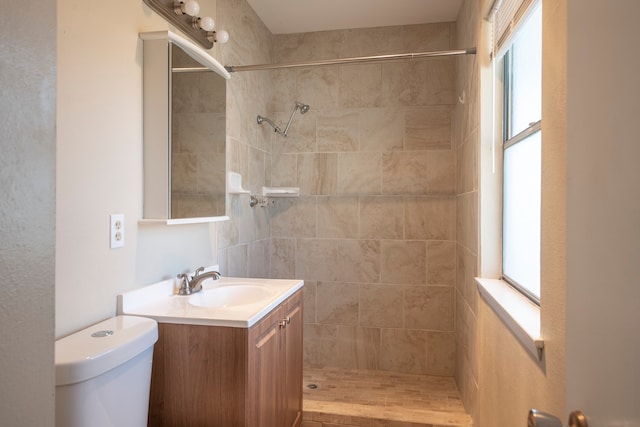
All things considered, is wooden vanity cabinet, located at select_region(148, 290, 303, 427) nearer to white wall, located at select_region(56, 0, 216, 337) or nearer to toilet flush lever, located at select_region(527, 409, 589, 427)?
white wall, located at select_region(56, 0, 216, 337)

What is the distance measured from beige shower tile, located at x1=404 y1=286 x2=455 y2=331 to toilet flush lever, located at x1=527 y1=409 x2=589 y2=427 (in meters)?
2.42

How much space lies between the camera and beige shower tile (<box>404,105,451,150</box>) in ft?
9.61

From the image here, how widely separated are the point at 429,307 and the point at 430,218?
691 mm

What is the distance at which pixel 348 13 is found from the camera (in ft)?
9.28

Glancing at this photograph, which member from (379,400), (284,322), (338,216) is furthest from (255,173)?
(379,400)

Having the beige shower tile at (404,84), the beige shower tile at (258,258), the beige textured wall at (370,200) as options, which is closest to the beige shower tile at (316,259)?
the beige textured wall at (370,200)

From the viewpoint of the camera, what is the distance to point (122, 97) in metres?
1.51

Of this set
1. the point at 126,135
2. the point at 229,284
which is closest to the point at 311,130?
the point at 229,284

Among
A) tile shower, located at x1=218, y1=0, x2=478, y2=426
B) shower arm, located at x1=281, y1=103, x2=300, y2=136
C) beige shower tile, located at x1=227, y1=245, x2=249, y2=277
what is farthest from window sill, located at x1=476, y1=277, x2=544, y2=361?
shower arm, located at x1=281, y1=103, x2=300, y2=136

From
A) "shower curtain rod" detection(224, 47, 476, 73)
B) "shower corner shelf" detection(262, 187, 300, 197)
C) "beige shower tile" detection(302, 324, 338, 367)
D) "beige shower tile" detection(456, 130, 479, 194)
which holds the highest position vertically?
"shower curtain rod" detection(224, 47, 476, 73)

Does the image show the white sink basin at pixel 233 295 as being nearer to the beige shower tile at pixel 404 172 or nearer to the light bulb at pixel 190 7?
the light bulb at pixel 190 7

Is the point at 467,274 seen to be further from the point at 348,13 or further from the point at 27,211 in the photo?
the point at 27,211

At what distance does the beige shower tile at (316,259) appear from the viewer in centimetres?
312

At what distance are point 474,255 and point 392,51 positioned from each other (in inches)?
71.0
